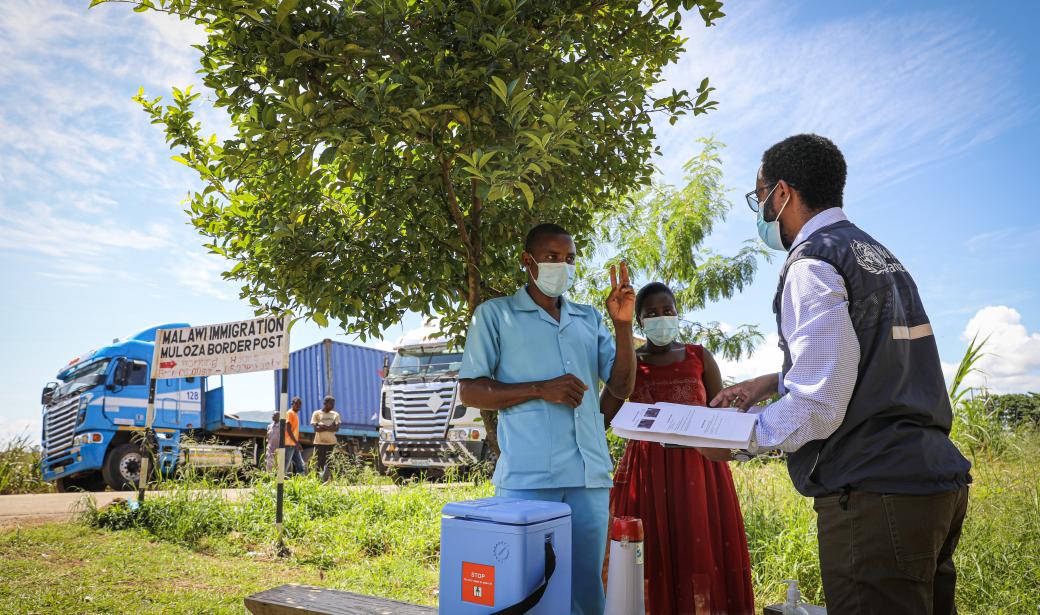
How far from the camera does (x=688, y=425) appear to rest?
2.07 metres

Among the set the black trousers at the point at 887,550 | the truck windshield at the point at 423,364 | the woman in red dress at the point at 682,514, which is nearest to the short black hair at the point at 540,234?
the woman in red dress at the point at 682,514

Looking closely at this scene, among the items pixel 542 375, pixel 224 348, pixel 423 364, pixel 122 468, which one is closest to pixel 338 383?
pixel 423 364

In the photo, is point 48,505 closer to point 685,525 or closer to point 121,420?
point 121,420

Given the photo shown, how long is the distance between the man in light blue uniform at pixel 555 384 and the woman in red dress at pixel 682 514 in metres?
0.51

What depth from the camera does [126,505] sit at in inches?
309

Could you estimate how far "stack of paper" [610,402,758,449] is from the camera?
1.96m

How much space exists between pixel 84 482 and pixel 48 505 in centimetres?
449

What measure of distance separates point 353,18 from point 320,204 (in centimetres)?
130

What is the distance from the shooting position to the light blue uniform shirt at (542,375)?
2.65 metres

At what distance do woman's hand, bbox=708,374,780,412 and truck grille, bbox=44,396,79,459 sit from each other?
43.3 ft

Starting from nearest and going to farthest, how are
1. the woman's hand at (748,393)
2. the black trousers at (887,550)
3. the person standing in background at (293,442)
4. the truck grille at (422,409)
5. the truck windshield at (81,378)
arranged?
1. the black trousers at (887,550)
2. the woman's hand at (748,393)
3. the person standing in background at (293,442)
4. the truck grille at (422,409)
5. the truck windshield at (81,378)

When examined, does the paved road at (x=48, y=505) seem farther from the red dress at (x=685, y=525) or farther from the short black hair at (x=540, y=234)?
the short black hair at (x=540, y=234)

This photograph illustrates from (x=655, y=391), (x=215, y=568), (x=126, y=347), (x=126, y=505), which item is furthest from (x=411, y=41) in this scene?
(x=126, y=347)

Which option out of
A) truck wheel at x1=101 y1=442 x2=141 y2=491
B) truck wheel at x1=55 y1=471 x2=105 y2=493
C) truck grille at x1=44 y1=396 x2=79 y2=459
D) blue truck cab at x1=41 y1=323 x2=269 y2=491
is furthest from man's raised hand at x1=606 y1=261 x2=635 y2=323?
truck wheel at x1=55 y1=471 x2=105 y2=493
